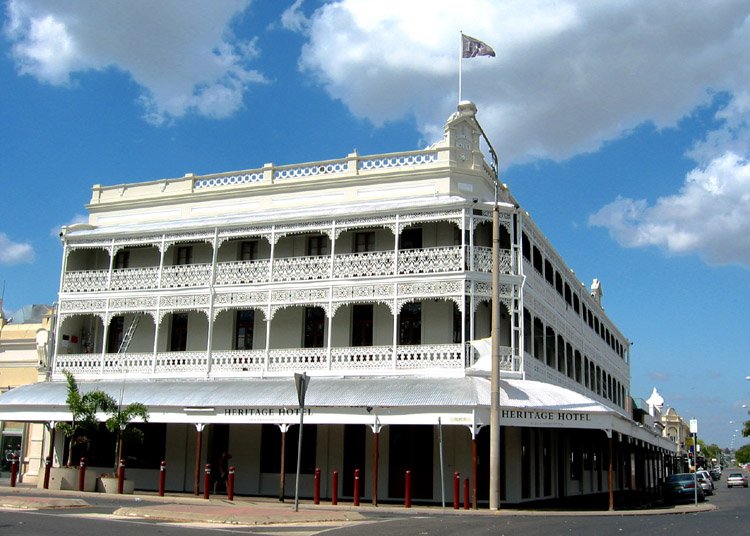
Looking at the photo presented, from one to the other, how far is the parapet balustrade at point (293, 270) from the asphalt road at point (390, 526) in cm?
873

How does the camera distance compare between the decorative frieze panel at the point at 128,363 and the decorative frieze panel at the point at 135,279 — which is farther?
the decorative frieze panel at the point at 135,279

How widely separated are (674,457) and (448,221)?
158ft


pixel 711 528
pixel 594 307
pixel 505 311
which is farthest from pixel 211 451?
pixel 594 307

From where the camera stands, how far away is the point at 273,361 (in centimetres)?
2689

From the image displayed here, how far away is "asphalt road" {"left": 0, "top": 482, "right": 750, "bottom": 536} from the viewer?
13602 millimetres

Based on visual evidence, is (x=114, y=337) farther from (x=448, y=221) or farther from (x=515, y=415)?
(x=515, y=415)

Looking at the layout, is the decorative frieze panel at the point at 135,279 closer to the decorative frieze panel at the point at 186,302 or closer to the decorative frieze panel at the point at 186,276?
the decorative frieze panel at the point at 186,276

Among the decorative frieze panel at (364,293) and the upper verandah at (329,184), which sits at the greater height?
the upper verandah at (329,184)

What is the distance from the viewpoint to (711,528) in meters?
16.4

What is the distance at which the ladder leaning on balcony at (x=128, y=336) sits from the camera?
29.5m

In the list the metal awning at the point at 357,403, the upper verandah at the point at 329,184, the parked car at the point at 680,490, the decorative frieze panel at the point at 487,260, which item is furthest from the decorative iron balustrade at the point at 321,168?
the parked car at the point at 680,490

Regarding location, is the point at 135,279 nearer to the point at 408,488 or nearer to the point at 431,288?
the point at 431,288

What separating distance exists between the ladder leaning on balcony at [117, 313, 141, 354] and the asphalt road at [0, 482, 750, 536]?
11571 millimetres

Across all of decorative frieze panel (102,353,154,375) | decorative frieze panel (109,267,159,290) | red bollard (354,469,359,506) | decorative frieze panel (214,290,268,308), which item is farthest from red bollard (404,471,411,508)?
decorative frieze panel (109,267,159,290)
